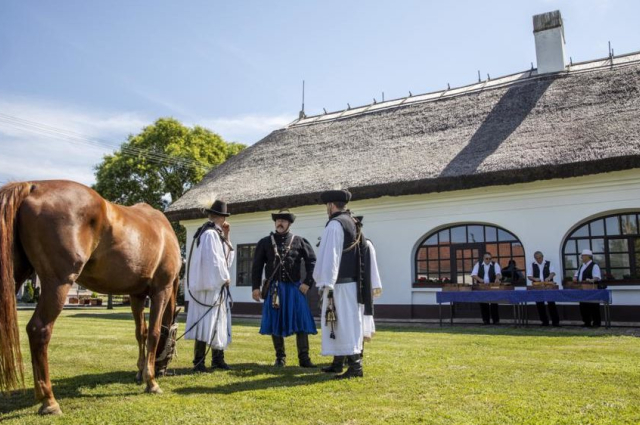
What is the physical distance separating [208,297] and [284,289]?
0.97 m

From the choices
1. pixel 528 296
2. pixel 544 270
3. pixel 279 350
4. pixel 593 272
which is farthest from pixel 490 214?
pixel 279 350

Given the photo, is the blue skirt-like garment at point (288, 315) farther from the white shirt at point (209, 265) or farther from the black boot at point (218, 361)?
the white shirt at point (209, 265)

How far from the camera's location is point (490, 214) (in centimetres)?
1307

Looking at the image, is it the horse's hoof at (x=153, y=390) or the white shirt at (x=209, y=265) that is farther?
the white shirt at (x=209, y=265)

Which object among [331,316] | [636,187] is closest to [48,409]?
[331,316]

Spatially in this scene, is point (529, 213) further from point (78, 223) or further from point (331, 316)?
point (78, 223)

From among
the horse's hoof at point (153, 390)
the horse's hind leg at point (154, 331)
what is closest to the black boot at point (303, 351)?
the horse's hind leg at point (154, 331)

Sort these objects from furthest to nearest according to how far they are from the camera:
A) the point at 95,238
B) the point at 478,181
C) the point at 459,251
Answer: the point at 459,251 → the point at 478,181 → the point at 95,238

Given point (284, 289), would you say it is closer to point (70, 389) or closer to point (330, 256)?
point (330, 256)

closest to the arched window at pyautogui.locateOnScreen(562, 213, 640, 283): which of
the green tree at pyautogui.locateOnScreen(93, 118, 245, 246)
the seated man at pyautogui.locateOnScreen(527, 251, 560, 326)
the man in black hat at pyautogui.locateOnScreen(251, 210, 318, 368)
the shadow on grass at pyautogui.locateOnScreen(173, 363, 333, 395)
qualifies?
the seated man at pyautogui.locateOnScreen(527, 251, 560, 326)

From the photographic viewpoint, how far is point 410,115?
1755cm

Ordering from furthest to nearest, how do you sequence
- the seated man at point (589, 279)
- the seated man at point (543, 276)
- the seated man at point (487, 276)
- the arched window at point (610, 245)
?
the seated man at point (487, 276)
the arched window at point (610, 245)
the seated man at point (543, 276)
the seated man at point (589, 279)

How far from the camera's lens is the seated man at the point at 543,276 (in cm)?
1120

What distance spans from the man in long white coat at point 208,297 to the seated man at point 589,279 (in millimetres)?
7960
